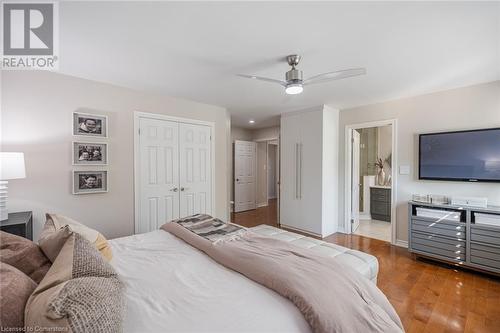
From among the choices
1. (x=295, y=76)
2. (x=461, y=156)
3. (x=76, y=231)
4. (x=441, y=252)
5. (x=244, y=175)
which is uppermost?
(x=295, y=76)

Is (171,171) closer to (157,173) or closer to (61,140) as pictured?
(157,173)

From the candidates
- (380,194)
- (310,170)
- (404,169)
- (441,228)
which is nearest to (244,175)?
(310,170)

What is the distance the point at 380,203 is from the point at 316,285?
191 inches

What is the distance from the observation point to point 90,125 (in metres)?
2.84

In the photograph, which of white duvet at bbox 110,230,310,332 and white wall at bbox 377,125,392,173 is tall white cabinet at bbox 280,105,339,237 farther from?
white duvet at bbox 110,230,310,332

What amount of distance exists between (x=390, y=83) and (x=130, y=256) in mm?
3572

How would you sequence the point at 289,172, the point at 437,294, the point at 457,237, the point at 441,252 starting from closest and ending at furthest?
the point at 437,294
the point at 457,237
the point at 441,252
the point at 289,172

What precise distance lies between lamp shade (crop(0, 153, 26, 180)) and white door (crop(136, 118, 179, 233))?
4.20ft

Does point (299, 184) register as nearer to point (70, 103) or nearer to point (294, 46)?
point (294, 46)

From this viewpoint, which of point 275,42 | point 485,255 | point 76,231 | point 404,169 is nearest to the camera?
point 76,231

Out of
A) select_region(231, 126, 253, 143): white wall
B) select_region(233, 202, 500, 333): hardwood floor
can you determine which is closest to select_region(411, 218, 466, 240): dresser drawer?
select_region(233, 202, 500, 333): hardwood floor

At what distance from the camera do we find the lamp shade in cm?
201

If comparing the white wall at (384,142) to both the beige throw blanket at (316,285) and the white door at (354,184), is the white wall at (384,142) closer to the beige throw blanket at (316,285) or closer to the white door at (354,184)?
the white door at (354,184)

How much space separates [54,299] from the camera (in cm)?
73
